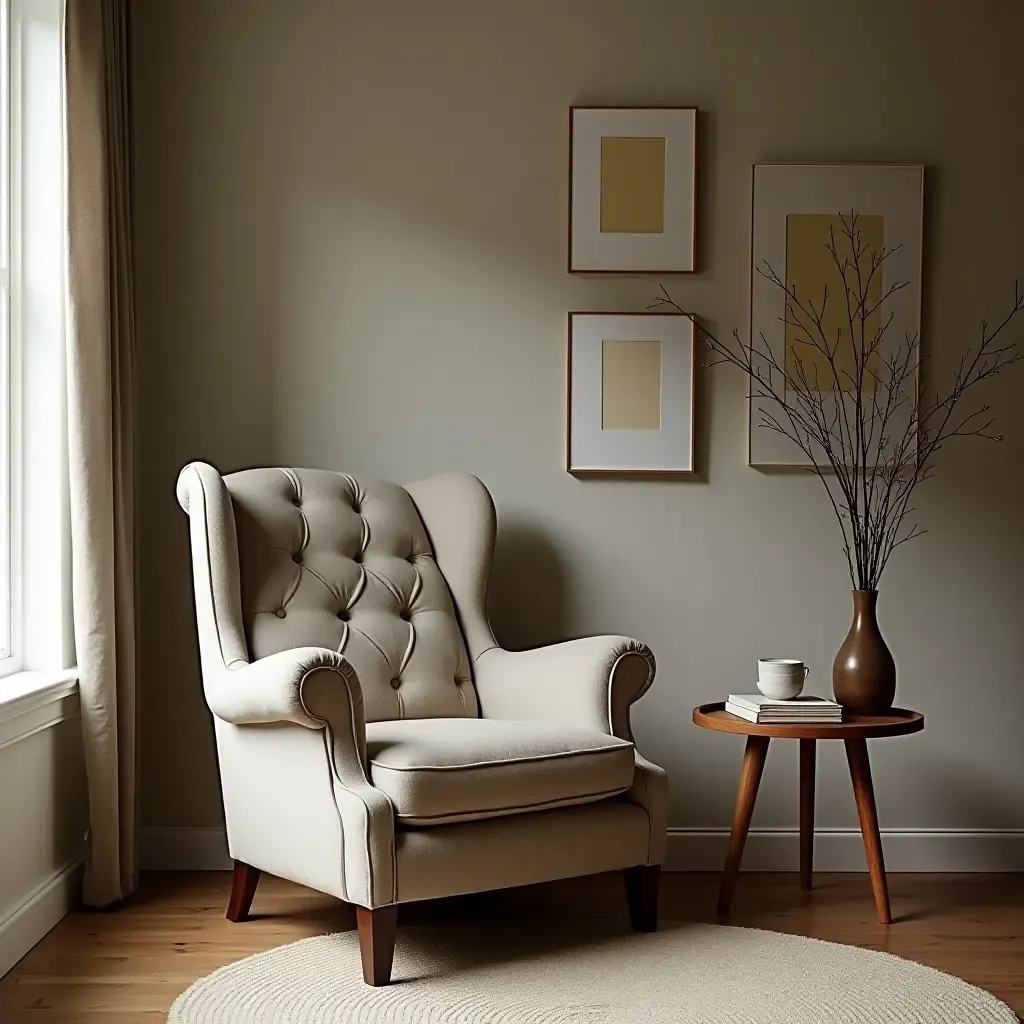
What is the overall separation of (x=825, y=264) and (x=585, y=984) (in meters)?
1.93

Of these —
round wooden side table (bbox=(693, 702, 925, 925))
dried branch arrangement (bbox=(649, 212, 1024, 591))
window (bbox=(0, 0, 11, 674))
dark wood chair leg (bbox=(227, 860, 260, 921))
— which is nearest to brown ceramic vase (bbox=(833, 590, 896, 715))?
round wooden side table (bbox=(693, 702, 925, 925))

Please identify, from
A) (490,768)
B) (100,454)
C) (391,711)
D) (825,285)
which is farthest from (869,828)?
(100,454)

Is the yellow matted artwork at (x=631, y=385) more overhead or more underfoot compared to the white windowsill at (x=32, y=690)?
more overhead

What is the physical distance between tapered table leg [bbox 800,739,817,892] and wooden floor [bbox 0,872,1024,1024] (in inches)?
1.8

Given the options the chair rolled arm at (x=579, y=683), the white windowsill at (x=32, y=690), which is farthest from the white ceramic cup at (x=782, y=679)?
the white windowsill at (x=32, y=690)

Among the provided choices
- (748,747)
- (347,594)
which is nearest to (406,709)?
(347,594)

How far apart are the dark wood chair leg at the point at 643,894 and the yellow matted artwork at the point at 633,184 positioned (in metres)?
1.63

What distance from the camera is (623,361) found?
3330mm

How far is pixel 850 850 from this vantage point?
331 centimetres

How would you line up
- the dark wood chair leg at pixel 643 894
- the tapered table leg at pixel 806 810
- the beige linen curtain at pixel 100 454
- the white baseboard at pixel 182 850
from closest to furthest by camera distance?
the dark wood chair leg at pixel 643 894 < the beige linen curtain at pixel 100 454 < the tapered table leg at pixel 806 810 < the white baseboard at pixel 182 850

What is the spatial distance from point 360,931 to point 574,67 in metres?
2.22

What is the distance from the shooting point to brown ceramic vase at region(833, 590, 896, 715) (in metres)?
2.92

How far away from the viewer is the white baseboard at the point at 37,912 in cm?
251

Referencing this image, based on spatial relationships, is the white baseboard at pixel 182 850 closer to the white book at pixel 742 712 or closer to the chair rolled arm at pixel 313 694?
the chair rolled arm at pixel 313 694
